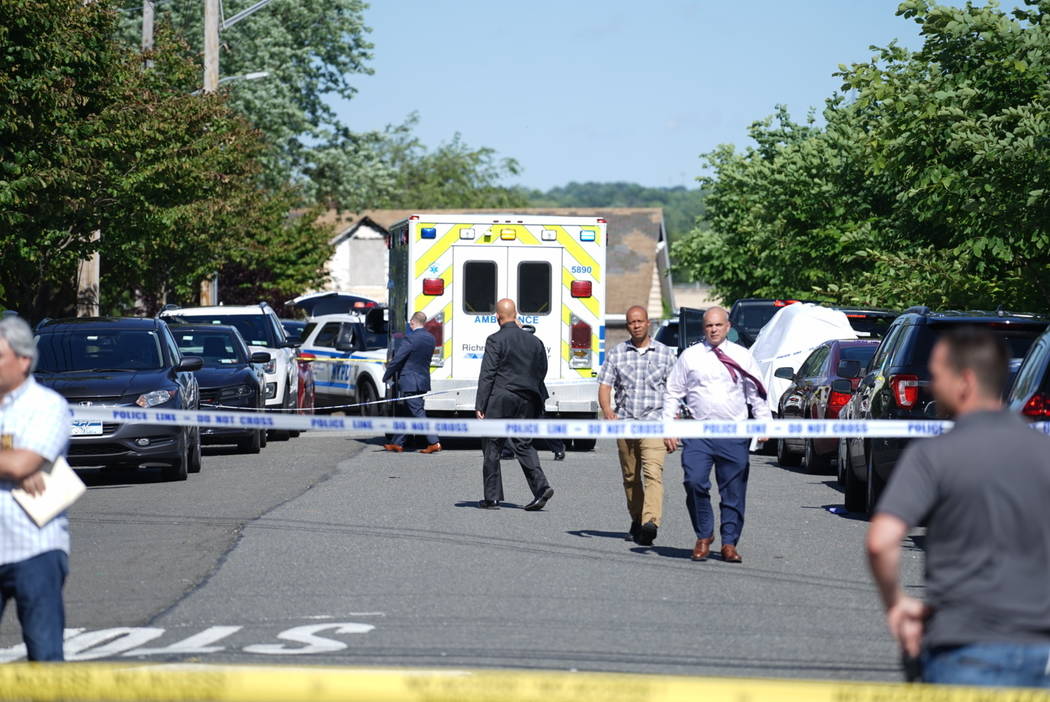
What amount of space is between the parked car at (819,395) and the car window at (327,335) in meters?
11.8

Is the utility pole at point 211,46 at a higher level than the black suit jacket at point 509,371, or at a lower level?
higher

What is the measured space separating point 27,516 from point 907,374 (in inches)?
365

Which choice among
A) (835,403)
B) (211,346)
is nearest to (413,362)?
(211,346)

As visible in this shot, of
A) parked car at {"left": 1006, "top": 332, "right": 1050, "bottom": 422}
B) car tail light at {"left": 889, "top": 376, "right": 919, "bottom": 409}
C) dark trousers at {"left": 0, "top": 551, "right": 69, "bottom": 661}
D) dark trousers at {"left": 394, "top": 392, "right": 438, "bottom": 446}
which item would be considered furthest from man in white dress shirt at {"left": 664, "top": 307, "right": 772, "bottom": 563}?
dark trousers at {"left": 394, "top": 392, "right": 438, "bottom": 446}

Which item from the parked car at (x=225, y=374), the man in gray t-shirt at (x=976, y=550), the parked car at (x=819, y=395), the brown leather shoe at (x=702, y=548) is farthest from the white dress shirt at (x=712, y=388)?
the parked car at (x=225, y=374)

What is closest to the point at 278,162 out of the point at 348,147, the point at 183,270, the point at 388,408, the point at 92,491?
the point at 348,147

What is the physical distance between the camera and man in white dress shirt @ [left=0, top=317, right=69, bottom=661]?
19.4 ft

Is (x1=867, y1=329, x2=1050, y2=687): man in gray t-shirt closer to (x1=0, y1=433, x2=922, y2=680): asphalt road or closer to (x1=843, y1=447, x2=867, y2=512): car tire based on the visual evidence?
(x1=0, y1=433, x2=922, y2=680): asphalt road

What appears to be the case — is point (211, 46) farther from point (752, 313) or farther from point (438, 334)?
point (438, 334)

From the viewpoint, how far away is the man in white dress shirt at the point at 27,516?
5.91m

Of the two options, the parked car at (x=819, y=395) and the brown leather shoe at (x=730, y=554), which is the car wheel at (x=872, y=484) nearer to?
the brown leather shoe at (x=730, y=554)

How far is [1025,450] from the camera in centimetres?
451

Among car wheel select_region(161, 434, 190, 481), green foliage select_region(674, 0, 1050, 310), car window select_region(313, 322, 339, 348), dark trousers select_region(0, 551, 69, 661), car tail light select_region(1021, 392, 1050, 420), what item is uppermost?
green foliage select_region(674, 0, 1050, 310)

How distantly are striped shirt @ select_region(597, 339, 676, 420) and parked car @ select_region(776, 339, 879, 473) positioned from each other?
5.05 m
